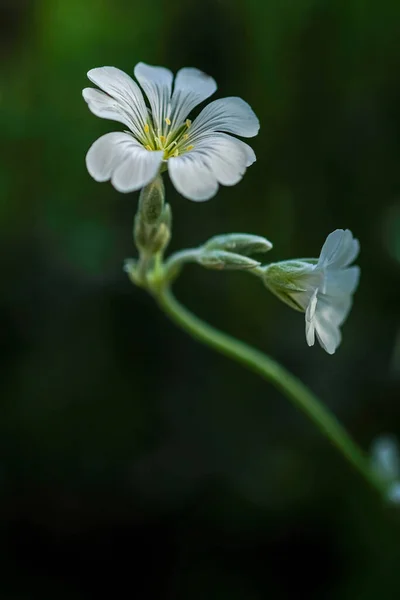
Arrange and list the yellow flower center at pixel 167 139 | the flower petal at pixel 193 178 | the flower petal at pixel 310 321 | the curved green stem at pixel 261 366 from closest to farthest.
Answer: the flower petal at pixel 193 178 < the flower petal at pixel 310 321 < the yellow flower center at pixel 167 139 < the curved green stem at pixel 261 366

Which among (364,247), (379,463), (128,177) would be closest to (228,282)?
(364,247)

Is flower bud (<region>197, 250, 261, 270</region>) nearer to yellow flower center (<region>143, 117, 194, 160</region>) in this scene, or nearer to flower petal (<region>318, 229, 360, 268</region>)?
flower petal (<region>318, 229, 360, 268</region>)

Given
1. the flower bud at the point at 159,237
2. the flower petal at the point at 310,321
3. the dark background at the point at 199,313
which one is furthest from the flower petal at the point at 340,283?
the dark background at the point at 199,313

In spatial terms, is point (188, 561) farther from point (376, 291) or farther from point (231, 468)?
point (376, 291)

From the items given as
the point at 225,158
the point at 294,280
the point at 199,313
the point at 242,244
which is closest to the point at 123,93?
the point at 225,158

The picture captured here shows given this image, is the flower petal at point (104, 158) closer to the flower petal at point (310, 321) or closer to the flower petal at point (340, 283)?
the flower petal at point (310, 321)

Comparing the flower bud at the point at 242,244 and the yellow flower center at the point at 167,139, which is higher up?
the yellow flower center at the point at 167,139

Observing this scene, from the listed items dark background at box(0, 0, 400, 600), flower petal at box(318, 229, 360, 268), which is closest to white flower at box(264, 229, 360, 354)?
flower petal at box(318, 229, 360, 268)
